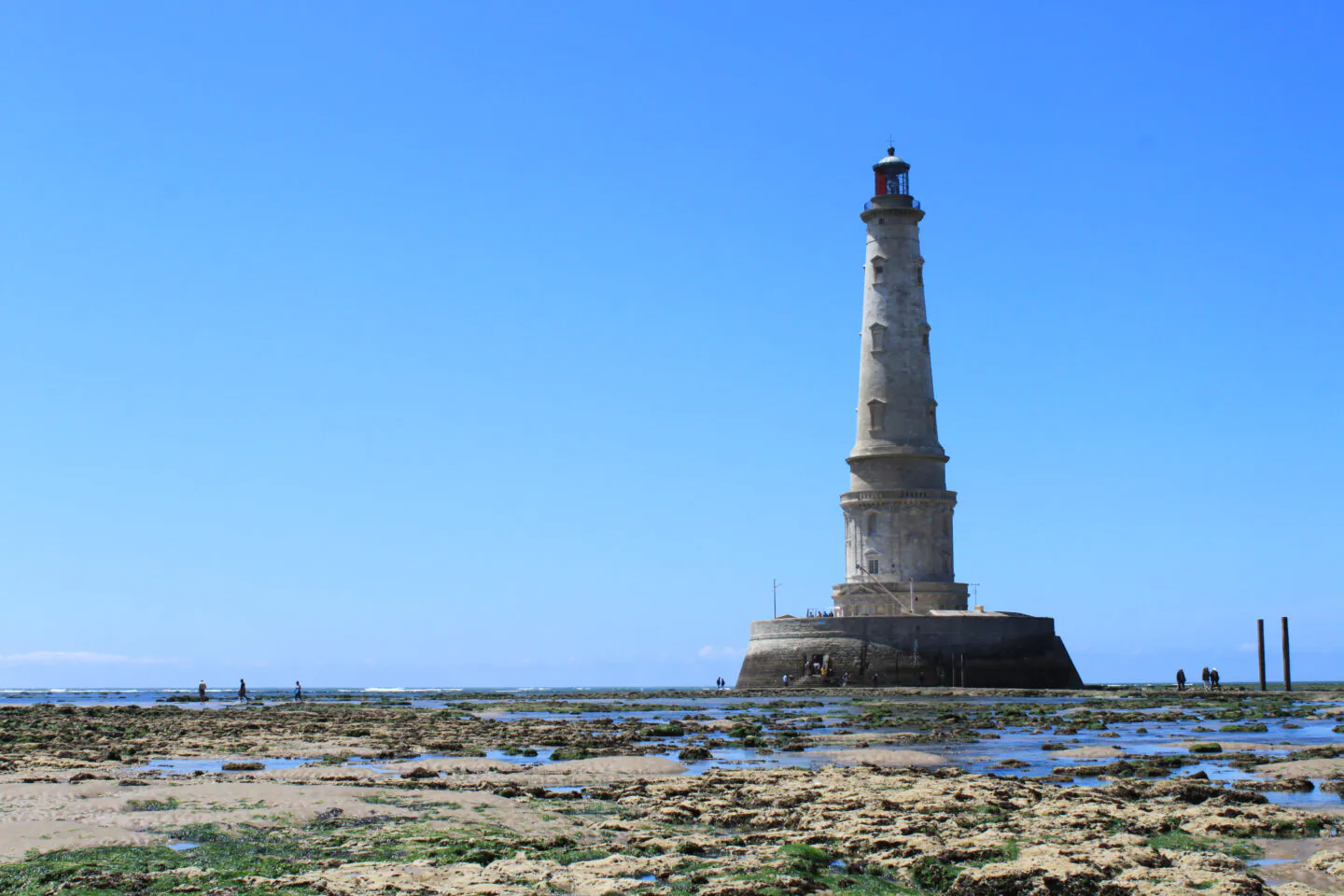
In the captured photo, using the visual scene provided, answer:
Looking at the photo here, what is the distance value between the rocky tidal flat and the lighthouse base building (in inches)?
1146

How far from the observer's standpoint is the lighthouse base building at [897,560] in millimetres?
62188

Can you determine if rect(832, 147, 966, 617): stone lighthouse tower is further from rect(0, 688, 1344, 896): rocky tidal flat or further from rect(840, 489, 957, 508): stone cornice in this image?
rect(0, 688, 1344, 896): rocky tidal flat

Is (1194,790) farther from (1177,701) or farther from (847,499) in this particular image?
(847,499)

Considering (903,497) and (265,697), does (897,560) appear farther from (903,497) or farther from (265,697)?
(265,697)

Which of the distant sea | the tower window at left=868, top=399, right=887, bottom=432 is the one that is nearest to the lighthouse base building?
the tower window at left=868, top=399, right=887, bottom=432

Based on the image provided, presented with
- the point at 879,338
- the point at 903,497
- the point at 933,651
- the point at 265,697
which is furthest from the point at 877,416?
the point at 265,697

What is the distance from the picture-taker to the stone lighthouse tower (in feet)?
225

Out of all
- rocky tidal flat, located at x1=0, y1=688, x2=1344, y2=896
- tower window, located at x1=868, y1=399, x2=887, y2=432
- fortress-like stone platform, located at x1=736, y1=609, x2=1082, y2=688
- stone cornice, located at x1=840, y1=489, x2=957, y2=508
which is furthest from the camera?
tower window, located at x1=868, y1=399, x2=887, y2=432

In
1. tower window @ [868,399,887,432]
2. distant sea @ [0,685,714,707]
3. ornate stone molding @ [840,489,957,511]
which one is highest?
tower window @ [868,399,887,432]

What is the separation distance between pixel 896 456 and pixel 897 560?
493 centimetres

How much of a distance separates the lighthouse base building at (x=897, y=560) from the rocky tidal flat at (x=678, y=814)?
2911 cm

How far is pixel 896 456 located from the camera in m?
68.6

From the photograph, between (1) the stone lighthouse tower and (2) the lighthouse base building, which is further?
(1) the stone lighthouse tower

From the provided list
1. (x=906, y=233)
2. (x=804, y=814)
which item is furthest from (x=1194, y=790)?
(x=906, y=233)
